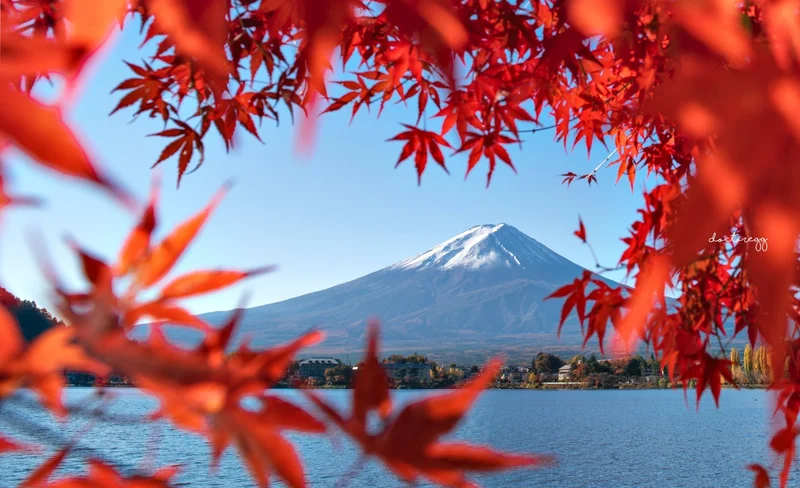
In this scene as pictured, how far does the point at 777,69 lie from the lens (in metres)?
0.27

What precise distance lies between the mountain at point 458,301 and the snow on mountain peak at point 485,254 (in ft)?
0.40

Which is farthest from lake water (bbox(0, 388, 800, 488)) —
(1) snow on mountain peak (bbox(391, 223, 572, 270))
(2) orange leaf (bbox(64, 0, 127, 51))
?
(1) snow on mountain peak (bbox(391, 223, 572, 270))

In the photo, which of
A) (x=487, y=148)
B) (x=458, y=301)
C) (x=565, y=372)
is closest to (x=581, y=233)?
(x=487, y=148)

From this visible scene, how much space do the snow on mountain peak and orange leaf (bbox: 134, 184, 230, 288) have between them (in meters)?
71.5

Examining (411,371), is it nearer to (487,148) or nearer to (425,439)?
(487,148)

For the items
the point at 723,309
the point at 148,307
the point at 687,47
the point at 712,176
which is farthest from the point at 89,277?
the point at 723,309

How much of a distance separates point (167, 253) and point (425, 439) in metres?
0.15

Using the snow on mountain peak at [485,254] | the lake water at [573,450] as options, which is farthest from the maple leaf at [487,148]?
the snow on mountain peak at [485,254]

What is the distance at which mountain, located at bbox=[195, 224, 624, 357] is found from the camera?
67500 millimetres

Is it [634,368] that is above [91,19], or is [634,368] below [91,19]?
below

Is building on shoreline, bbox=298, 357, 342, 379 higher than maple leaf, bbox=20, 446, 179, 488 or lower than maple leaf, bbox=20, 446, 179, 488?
lower

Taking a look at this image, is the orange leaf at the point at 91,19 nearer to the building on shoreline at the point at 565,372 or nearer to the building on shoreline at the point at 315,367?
the building on shoreline at the point at 315,367

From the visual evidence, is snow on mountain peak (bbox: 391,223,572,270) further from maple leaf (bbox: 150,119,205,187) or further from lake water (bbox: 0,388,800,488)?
maple leaf (bbox: 150,119,205,187)

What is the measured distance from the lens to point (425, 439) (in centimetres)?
26
